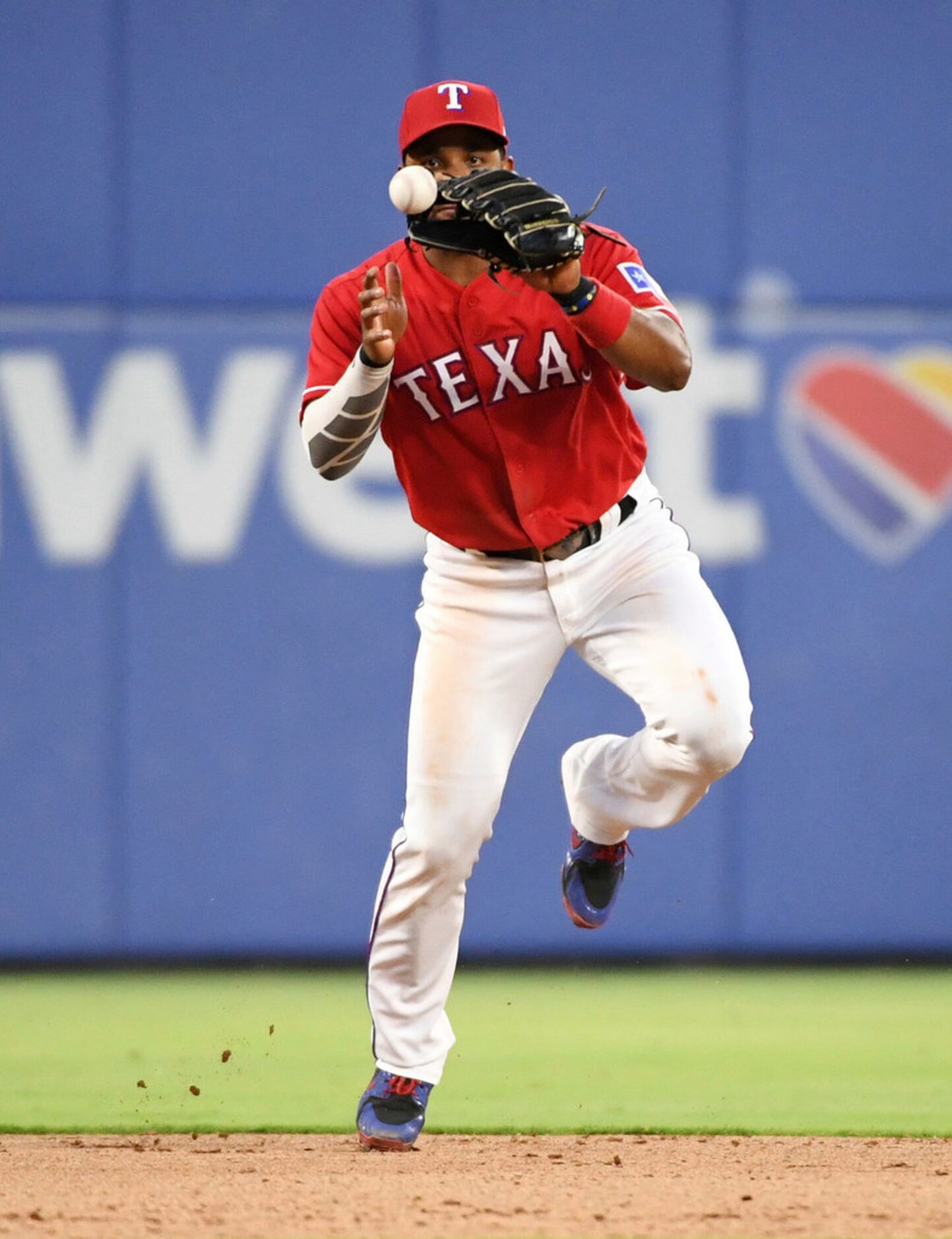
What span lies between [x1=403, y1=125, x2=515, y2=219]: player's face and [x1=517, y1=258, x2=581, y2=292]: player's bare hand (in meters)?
0.33

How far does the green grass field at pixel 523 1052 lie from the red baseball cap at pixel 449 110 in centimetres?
205

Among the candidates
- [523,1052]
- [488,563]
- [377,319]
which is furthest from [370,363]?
[523,1052]

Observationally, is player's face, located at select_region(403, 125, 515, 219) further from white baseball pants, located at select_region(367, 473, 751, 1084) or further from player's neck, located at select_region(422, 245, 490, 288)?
white baseball pants, located at select_region(367, 473, 751, 1084)

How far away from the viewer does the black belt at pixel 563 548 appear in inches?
141

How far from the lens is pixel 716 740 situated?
11.4ft

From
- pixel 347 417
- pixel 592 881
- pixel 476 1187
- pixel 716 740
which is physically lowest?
pixel 476 1187

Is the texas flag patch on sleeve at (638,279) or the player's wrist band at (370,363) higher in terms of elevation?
the texas flag patch on sleeve at (638,279)

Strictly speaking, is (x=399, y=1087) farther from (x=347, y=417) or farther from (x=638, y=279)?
(x=638, y=279)

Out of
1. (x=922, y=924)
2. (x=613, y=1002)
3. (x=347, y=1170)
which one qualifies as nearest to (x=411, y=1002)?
(x=347, y=1170)

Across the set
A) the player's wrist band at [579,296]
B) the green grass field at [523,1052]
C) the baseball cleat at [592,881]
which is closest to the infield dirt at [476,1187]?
the green grass field at [523,1052]

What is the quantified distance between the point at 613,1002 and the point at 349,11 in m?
3.45

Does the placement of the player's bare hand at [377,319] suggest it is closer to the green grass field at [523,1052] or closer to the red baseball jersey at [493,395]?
the red baseball jersey at [493,395]

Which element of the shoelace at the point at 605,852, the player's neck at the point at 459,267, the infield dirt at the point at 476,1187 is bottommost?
the infield dirt at the point at 476,1187

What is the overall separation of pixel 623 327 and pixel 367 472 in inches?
120
